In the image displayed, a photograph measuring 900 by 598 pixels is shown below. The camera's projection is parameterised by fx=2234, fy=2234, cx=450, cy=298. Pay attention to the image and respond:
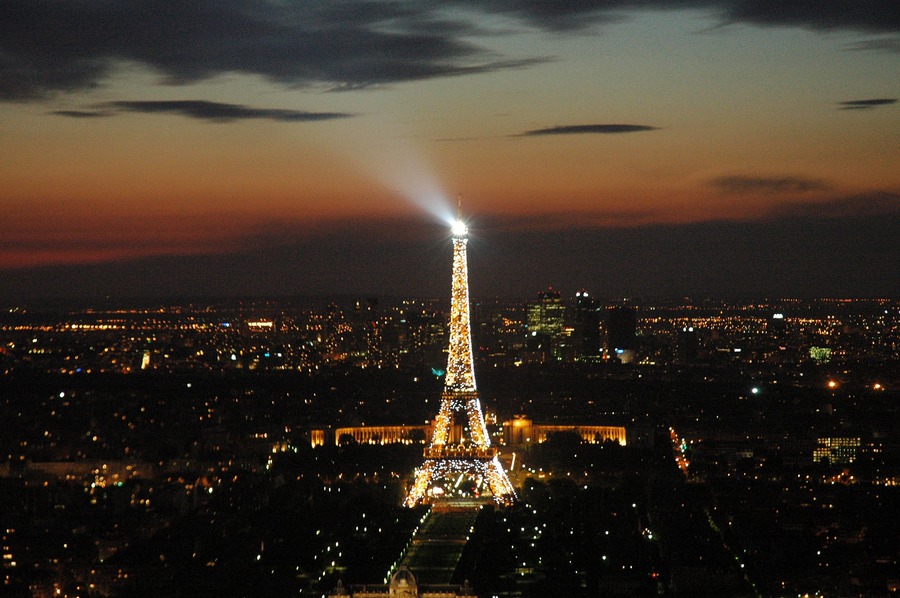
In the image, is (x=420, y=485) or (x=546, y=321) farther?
(x=546, y=321)

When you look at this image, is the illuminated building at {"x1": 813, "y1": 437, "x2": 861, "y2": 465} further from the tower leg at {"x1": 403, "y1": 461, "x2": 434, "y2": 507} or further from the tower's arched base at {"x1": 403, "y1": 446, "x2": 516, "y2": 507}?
the tower leg at {"x1": 403, "y1": 461, "x2": 434, "y2": 507}

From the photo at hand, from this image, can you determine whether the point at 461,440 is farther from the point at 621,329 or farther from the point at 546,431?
the point at 621,329

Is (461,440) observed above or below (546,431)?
above

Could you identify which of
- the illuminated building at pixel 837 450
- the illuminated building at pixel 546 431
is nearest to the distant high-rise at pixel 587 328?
the illuminated building at pixel 546 431

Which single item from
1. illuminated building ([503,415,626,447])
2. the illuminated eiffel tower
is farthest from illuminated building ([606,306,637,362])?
the illuminated eiffel tower

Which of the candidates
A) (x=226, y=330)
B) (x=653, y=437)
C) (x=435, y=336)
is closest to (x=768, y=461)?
(x=653, y=437)

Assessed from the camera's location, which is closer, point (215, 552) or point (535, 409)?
point (215, 552)

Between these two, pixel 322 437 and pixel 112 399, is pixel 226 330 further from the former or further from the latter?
pixel 322 437

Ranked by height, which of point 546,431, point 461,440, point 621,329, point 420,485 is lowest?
point 546,431

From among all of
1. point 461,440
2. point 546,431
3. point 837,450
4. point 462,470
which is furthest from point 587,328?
point 462,470
